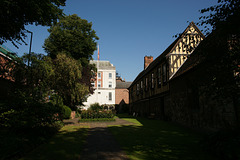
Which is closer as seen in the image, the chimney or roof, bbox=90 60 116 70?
the chimney

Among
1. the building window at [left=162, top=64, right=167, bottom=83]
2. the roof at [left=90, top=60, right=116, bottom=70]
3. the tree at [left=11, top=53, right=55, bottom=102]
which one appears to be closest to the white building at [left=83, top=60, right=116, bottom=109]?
the roof at [left=90, top=60, right=116, bottom=70]

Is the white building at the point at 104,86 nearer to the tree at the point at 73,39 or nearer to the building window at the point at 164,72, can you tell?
the tree at the point at 73,39

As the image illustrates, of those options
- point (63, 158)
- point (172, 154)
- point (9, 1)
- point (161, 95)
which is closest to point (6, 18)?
point (9, 1)

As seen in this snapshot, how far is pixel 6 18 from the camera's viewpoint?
28.3ft

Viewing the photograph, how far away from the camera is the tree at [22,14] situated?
26.3ft

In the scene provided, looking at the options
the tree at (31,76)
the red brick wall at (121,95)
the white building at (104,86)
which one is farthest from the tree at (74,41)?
the red brick wall at (121,95)

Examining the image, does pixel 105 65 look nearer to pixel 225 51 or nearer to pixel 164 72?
pixel 164 72

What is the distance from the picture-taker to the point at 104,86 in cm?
5397

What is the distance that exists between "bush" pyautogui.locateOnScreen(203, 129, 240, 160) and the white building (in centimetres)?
4640

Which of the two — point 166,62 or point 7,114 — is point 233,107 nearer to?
point 166,62

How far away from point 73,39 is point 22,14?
19533 mm

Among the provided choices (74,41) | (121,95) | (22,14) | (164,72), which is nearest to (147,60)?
(74,41)

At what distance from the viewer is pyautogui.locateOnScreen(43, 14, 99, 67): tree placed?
90.4 feet

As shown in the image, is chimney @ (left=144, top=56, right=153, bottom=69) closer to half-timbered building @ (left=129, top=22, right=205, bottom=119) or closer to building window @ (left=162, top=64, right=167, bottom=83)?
half-timbered building @ (left=129, top=22, right=205, bottom=119)
